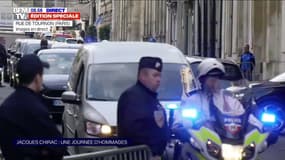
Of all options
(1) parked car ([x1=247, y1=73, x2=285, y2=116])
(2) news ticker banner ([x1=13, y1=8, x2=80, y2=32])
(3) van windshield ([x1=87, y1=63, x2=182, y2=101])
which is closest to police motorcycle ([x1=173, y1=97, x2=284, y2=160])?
(3) van windshield ([x1=87, y1=63, x2=182, y2=101])

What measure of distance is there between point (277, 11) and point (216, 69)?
27403mm

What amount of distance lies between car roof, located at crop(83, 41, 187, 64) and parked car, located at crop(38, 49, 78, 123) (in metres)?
4.65

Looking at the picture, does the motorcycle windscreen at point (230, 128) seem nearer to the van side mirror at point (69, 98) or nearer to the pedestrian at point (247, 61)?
the van side mirror at point (69, 98)

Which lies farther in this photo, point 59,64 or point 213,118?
point 59,64

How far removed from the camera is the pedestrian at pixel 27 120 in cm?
588

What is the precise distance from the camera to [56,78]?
20.3 metres

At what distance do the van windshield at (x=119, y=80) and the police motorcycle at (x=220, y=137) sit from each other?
Answer: 4997 millimetres

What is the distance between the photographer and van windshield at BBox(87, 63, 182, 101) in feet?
39.9

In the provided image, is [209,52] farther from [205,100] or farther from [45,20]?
[205,100]

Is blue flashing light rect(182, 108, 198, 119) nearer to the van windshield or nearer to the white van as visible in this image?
the white van

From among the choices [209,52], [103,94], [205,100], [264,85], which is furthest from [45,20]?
[205,100]

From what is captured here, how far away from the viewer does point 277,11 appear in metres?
33.9

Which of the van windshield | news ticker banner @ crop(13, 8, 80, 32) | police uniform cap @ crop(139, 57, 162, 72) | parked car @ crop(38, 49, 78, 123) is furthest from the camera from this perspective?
news ticker banner @ crop(13, 8, 80, 32)

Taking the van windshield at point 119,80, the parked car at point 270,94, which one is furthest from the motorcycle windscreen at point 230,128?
the parked car at point 270,94
